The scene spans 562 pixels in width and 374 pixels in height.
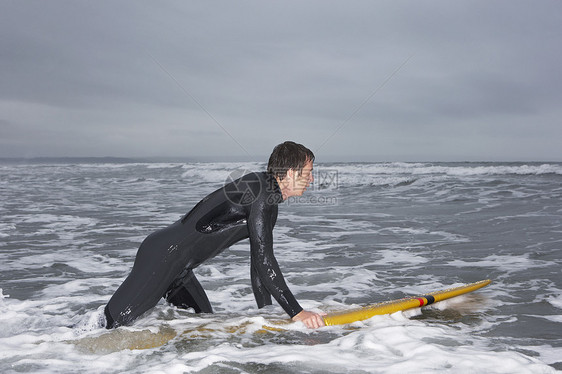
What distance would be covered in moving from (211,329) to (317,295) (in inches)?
67.2

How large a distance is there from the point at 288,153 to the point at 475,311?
92.0 inches

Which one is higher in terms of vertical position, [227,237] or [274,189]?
[274,189]

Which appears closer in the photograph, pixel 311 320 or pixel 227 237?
pixel 311 320

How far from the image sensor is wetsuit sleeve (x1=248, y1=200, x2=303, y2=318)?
3182 mm

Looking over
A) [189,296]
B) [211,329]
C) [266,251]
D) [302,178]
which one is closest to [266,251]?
[266,251]

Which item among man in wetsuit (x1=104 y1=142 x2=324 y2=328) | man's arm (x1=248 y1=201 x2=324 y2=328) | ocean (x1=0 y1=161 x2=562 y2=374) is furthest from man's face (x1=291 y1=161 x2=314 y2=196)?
ocean (x1=0 y1=161 x2=562 y2=374)

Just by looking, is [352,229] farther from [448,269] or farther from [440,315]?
[440,315]

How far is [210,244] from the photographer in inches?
137

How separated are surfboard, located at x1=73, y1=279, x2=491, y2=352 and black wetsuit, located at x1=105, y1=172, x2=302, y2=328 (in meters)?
0.16

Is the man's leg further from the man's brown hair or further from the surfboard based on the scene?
the man's brown hair

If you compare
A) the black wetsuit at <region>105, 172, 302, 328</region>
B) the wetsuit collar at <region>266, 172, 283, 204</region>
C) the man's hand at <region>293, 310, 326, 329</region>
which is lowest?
the man's hand at <region>293, 310, 326, 329</region>

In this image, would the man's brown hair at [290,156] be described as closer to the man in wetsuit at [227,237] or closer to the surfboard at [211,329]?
the man in wetsuit at [227,237]

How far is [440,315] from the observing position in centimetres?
399

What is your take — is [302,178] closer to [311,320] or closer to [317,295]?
[311,320]
